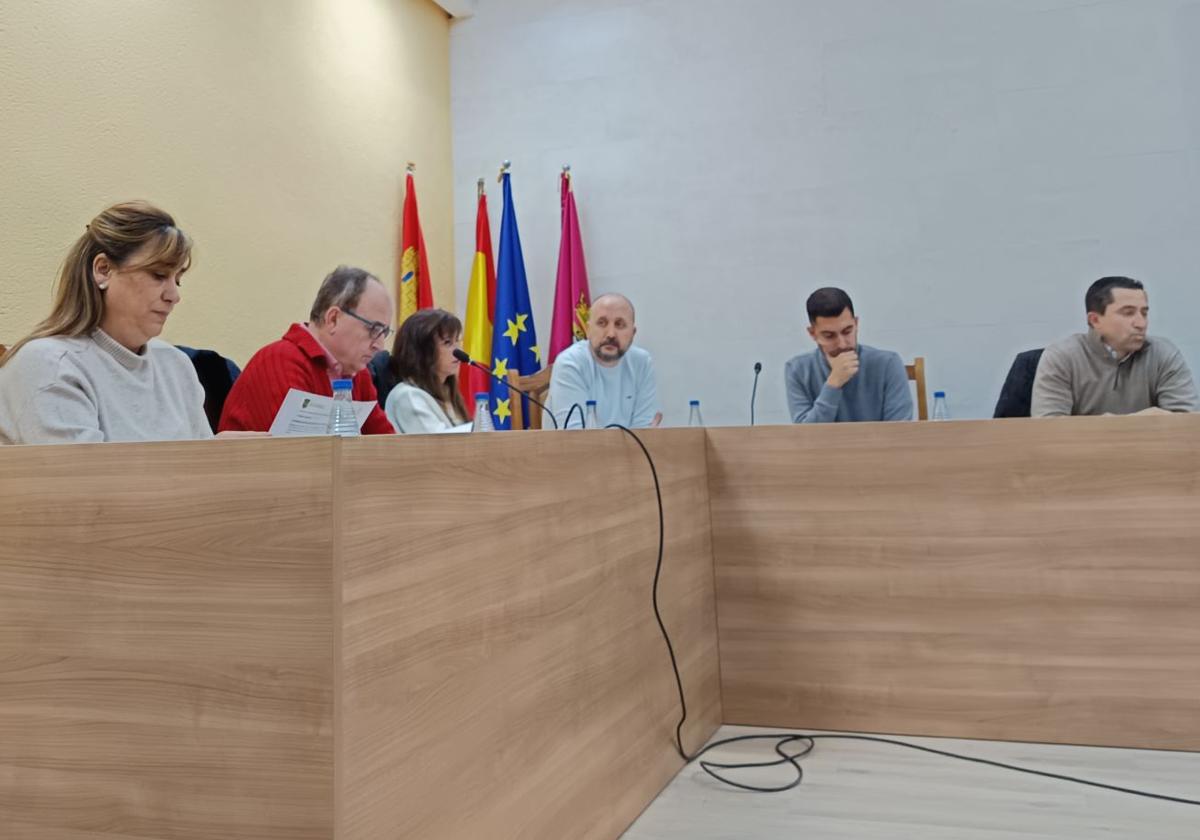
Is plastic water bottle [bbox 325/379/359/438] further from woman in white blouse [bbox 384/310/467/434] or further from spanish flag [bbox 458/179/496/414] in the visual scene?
spanish flag [bbox 458/179/496/414]

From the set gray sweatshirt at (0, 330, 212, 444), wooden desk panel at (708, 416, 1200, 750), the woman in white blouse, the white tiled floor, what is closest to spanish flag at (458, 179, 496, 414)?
the woman in white blouse

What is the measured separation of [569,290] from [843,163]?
141cm

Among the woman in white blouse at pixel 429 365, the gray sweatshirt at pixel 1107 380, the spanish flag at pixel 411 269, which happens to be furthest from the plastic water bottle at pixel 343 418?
the spanish flag at pixel 411 269

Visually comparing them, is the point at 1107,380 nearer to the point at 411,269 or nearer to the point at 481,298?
the point at 481,298

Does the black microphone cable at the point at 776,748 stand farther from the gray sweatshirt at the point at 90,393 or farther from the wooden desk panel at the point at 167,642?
the gray sweatshirt at the point at 90,393

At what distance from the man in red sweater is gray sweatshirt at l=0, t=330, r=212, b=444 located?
0.37 meters

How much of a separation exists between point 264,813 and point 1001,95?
426 centimetres

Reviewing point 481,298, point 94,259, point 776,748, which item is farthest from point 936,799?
point 481,298

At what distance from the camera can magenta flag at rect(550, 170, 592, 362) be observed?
4508mm

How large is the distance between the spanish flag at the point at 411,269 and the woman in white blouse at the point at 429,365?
1486 millimetres

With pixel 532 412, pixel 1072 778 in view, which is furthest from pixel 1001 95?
pixel 1072 778

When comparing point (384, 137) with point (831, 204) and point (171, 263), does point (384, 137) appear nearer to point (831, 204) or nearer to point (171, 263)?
point (831, 204)

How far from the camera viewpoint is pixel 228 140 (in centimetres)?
332

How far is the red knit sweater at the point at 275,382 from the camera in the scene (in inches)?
84.4
